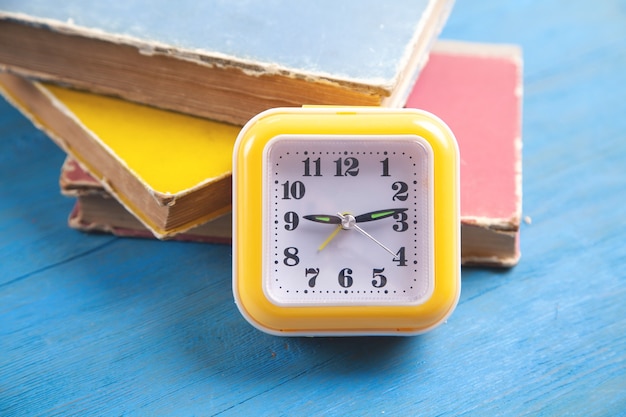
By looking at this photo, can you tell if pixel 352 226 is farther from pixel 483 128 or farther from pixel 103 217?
pixel 103 217

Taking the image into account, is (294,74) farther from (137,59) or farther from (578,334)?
(578,334)

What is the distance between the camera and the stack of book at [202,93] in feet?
4.63

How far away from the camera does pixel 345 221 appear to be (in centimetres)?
129

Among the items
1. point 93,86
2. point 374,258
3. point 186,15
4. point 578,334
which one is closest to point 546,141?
point 578,334

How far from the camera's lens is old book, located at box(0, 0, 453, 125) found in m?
1.41

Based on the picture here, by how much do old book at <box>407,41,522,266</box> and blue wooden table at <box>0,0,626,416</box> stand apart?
9 centimetres

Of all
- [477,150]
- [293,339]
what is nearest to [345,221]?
[293,339]

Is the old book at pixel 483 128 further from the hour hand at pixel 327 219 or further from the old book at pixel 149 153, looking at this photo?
the old book at pixel 149 153

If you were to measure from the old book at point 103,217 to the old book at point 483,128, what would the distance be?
50cm

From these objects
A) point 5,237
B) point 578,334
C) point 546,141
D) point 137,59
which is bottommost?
point 5,237

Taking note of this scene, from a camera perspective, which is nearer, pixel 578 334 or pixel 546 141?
pixel 578 334

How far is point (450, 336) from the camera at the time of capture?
53.8 inches

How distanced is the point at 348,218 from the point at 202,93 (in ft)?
1.44

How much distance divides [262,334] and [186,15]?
26.4 inches
